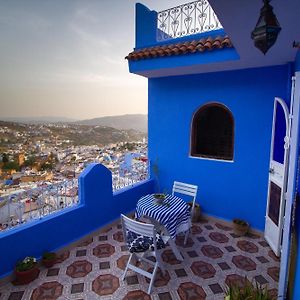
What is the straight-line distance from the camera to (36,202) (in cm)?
374

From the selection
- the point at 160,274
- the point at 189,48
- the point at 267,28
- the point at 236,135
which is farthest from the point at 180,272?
the point at 189,48

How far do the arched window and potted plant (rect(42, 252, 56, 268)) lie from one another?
12.4 ft

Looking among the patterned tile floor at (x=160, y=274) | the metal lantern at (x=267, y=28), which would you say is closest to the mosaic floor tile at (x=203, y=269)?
the patterned tile floor at (x=160, y=274)

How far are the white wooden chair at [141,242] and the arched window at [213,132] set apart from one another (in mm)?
2794

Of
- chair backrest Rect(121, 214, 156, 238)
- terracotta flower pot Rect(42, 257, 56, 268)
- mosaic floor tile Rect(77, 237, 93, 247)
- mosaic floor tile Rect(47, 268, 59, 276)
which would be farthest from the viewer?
mosaic floor tile Rect(77, 237, 93, 247)

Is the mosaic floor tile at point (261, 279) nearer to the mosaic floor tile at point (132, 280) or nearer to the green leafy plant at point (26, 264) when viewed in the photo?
the mosaic floor tile at point (132, 280)

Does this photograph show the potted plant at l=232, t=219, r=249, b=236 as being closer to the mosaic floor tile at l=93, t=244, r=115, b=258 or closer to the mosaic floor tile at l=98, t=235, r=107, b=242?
the mosaic floor tile at l=93, t=244, r=115, b=258

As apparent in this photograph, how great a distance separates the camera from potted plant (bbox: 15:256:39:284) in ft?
10.1

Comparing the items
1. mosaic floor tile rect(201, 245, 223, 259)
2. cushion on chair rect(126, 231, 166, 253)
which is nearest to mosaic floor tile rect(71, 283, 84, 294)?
cushion on chair rect(126, 231, 166, 253)

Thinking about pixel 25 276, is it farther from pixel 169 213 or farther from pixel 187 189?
pixel 187 189

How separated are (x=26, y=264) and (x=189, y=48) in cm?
467

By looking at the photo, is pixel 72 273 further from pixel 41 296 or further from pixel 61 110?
pixel 61 110

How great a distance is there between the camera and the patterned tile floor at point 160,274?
116 inches

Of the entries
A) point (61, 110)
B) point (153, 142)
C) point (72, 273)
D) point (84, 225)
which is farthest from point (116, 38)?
point (72, 273)
